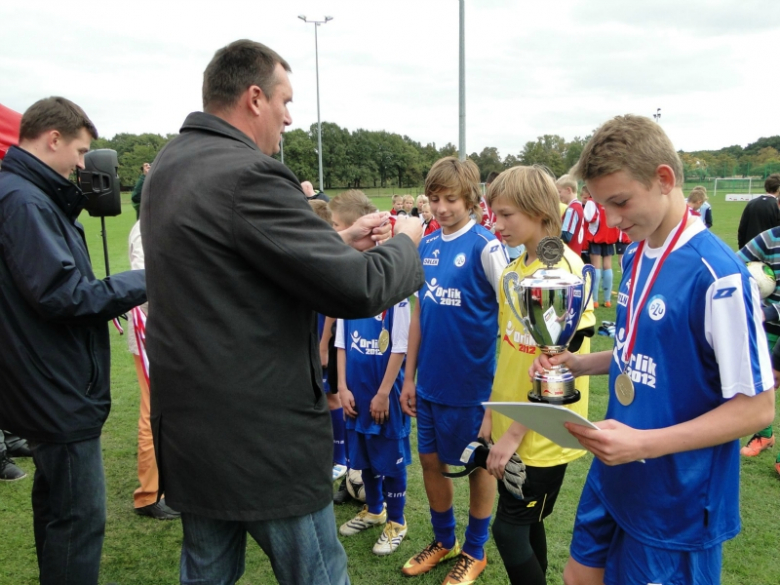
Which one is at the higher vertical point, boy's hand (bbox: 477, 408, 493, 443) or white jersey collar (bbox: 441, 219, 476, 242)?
white jersey collar (bbox: 441, 219, 476, 242)

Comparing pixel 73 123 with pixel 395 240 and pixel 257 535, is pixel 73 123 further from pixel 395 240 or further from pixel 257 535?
pixel 257 535

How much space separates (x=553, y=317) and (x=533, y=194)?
2.39ft

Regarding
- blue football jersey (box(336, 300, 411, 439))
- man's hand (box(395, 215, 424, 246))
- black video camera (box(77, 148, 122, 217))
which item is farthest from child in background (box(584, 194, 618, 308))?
man's hand (box(395, 215, 424, 246))

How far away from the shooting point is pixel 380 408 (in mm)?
3189

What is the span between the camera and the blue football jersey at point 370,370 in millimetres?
3299

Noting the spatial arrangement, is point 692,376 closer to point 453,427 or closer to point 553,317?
point 553,317

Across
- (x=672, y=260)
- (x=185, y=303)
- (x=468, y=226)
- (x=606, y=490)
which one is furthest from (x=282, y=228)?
(x=468, y=226)

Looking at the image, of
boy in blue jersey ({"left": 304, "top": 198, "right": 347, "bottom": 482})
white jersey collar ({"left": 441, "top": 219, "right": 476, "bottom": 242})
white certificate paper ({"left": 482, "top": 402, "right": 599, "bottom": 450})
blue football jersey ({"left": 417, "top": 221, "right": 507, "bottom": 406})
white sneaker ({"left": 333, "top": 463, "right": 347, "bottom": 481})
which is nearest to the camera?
white certificate paper ({"left": 482, "top": 402, "right": 599, "bottom": 450})

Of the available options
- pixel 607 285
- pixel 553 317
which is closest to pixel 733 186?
pixel 607 285

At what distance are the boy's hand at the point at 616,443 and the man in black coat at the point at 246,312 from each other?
2.15ft

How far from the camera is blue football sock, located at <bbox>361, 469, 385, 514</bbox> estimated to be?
3.59m

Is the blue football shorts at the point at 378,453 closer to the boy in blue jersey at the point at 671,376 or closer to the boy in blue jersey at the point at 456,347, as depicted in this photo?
the boy in blue jersey at the point at 456,347

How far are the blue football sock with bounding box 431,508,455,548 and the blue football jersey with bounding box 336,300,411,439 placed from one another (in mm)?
488

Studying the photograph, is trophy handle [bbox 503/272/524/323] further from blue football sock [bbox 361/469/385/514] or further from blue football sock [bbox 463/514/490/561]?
blue football sock [bbox 361/469/385/514]
